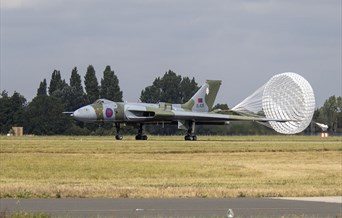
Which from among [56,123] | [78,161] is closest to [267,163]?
[78,161]

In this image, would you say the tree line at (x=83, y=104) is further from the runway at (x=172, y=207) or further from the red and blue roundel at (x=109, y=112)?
the runway at (x=172, y=207)

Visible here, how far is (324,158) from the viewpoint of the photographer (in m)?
44.2

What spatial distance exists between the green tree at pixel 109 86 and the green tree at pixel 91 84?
133 centimetres

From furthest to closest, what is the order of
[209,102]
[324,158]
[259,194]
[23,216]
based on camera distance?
1. [209,102]
2. [324,158]
3. [259,194]
4. [23,216]

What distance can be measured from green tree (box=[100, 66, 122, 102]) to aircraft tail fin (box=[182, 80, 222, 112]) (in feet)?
165

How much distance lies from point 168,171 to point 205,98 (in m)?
41.0

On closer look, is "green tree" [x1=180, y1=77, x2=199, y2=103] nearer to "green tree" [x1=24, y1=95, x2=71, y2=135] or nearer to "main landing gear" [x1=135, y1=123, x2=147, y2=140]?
"green tree" [x1=24, y1=95, x2=71, y2=135]

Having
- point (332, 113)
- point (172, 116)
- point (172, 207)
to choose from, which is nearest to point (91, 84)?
point (332, 113)

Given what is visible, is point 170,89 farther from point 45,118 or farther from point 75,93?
point 45,118

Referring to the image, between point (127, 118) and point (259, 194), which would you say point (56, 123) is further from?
point (259, 194)

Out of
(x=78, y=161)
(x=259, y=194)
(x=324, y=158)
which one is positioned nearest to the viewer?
(x=259, y=194)

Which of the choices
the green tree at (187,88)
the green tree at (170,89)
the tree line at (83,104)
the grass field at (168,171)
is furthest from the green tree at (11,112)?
the grass field at (168,171)

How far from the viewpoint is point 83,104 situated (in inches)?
5138

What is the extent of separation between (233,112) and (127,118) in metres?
14.3
